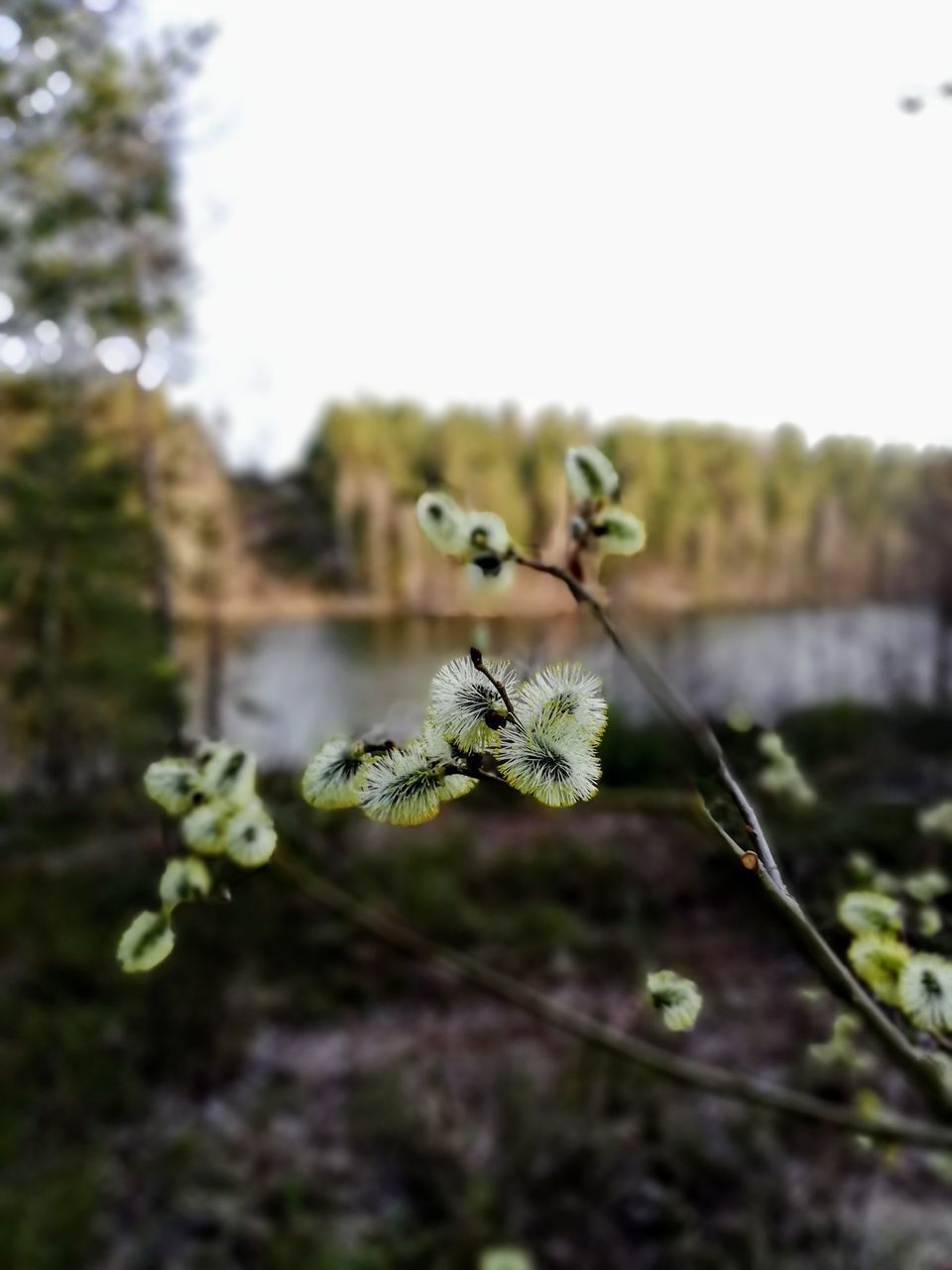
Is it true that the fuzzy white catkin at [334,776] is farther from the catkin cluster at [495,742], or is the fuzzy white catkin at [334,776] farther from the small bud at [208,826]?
the small bud at [208,826]

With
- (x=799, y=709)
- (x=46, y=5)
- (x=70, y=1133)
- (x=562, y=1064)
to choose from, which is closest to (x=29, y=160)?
(x=46, y=5)

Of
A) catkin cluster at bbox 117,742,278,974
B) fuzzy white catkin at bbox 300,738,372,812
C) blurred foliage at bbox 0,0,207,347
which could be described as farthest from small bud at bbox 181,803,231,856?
blurred foliage at bbox 0,0,207,347

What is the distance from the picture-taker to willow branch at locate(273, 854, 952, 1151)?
82 cm

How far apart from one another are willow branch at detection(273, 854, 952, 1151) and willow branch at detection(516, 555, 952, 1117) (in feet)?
0.17

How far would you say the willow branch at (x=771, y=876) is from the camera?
488mm

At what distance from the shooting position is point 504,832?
6.32 meters

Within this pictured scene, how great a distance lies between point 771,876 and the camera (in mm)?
488

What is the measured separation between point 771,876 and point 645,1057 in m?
0.63

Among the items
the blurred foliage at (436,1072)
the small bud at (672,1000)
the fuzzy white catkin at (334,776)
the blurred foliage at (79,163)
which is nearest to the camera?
the fuzzy white catkin at (334,776)

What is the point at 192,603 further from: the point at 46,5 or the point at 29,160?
the point at 46,5

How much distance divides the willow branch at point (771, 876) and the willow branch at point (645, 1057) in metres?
0.05

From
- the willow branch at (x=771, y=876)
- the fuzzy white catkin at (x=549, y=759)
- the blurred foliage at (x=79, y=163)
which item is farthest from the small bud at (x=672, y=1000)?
the blurred foliage at (x=79, y=163)

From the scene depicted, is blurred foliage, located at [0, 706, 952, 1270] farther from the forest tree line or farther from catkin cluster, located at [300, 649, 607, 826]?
the forest tree line

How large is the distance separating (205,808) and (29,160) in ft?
15.6
